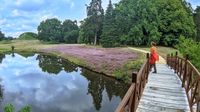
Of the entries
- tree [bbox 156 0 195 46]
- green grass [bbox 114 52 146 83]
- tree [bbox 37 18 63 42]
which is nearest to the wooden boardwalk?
green grass [bbox 114 52 146 83]

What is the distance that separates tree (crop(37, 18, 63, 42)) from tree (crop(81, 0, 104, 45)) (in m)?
32.5

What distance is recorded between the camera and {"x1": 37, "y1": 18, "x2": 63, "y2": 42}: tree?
339ft

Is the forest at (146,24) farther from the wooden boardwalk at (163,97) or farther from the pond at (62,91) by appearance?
the wooden boardwalk at (163,97)

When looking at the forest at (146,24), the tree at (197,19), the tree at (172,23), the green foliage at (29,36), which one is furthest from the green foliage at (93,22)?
the green foliage at (29,36)

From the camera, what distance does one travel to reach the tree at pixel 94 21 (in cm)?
6956

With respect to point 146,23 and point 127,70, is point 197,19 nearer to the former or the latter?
point 146,23

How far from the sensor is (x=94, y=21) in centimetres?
6975

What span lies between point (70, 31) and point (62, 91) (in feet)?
257

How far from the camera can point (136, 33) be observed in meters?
59.0

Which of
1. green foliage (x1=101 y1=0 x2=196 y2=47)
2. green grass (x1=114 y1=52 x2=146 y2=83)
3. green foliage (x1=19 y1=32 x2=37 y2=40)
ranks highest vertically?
green foliage (x1=101 y1=0 x2=196 y2=47)

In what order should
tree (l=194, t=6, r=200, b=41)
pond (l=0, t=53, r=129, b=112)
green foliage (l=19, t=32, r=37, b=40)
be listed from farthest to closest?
green foliage (l=19, t=32, r=37, b=40), tree (l=194, t=6, r=200, b=41), pond (l=0, t=53, r=129, b=112)

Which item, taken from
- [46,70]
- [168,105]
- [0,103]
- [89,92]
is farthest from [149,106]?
[46,70]

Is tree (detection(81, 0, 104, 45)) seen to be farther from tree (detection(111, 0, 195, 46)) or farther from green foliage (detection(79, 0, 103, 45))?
tree (detection(111, 0, 195, 46))

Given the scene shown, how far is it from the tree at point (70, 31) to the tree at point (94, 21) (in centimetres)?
2665
